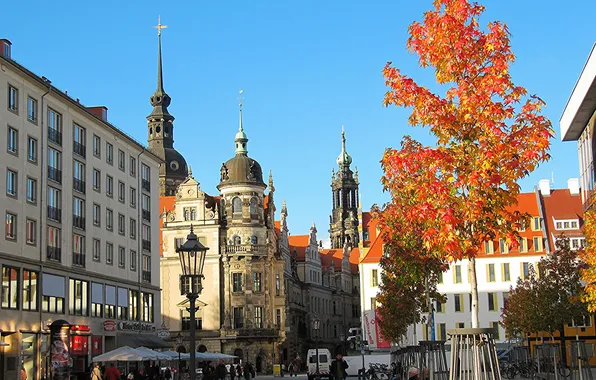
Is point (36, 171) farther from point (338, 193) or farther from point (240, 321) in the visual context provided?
point (338, 193)

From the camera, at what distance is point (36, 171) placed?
51.7 meters

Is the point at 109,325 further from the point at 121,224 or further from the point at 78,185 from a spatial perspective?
the point at 78,185

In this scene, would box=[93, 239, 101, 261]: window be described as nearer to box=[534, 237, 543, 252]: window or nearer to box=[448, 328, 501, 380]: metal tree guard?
box=[448, 328, 501, 380]: metal tree guard

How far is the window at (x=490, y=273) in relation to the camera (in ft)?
295

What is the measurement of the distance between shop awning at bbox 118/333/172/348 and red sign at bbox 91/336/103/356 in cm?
286

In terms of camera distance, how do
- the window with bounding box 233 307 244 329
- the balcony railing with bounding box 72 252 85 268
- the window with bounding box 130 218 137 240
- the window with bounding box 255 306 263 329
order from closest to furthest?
the balcony railing with bounding box 72 252 85 268
the window with bounding box 130 218 137 240
the window with bounding box 233 307 244 329
the window with bounding box 255 306 263 329

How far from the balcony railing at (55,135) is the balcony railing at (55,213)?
13.5 ft

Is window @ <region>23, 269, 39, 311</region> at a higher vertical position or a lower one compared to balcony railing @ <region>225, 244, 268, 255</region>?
lower

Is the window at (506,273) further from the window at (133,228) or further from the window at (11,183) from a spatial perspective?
the window at (11,183)

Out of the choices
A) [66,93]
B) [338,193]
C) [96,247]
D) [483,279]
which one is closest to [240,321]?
[483,279]

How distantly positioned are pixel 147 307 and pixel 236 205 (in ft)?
93.8

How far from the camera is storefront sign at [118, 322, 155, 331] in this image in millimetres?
63237

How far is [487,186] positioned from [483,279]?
2857 inches

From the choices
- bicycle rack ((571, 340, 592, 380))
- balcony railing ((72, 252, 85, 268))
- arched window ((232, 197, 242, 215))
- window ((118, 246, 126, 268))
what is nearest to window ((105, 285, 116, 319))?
window ((118, 246, 126, 268))
